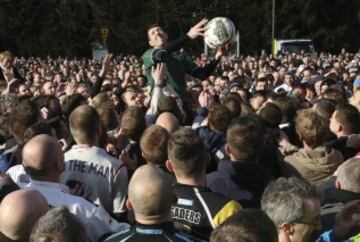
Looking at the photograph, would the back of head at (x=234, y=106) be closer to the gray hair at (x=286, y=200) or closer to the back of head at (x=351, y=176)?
the back of head at (x=351, y=176)

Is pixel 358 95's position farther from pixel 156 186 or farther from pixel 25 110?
pixel 156 186

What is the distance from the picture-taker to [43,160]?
16.8ft

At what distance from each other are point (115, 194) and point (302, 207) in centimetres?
195

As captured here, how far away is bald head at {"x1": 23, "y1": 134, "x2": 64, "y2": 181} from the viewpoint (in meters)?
5.11

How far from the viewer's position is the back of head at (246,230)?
3457 millimetres

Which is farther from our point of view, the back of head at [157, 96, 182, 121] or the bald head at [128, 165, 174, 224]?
the back of head at [157, 96, 182, 121]

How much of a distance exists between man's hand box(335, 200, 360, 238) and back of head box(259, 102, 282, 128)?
3196 millimetres

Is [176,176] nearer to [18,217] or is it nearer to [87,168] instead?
[87,168]

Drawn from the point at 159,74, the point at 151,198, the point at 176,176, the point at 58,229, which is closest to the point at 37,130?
the point at 176,176

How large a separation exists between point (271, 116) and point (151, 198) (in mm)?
4019

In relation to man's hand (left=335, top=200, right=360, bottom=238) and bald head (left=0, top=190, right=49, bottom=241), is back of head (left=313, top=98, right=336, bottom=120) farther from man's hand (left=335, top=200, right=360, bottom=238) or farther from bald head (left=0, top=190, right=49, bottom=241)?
bald head (left=0, top=190, right=49, bottom=241)

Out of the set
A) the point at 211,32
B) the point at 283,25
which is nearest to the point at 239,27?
the point at 283,25

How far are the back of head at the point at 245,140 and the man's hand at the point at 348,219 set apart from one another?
1.11m

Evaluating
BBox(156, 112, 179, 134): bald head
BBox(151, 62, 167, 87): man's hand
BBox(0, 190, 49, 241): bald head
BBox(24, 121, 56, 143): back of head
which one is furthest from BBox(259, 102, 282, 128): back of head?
BBox(0, 190, 49, 241): bald head
